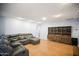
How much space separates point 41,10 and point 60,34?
0.70 meters

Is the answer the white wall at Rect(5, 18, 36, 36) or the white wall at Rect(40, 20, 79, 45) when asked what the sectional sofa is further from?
the white wall at Rect(40, 20, 79, 45)

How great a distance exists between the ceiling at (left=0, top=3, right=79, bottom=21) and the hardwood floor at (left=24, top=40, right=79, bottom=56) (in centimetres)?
65

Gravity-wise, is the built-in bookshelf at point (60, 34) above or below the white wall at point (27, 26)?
below

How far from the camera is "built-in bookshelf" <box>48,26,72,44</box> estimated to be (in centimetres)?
192

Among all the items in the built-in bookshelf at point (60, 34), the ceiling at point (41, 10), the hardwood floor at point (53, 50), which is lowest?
the hardwood floor at point (53, 50)

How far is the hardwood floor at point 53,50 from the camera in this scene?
1.92 meters

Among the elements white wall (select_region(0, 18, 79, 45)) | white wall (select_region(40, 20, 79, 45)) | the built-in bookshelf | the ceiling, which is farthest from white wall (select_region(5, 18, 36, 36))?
the built-in bookshelf

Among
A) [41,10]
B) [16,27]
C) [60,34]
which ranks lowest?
[60,34]

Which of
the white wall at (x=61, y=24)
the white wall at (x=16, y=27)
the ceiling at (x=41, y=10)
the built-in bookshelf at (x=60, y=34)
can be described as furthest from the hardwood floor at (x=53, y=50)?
the ceiling at (x=41, y=10)

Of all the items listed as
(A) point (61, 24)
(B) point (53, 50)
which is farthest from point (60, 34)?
(B) point (53, 50)

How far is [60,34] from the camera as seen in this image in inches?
78.1

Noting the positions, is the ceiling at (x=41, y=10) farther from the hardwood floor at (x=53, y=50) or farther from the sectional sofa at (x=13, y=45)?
the hardwood floor at (x=53, y=50)

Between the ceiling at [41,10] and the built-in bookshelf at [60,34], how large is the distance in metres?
0.26

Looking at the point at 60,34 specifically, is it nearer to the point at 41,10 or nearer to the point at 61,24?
the point at 61,24
